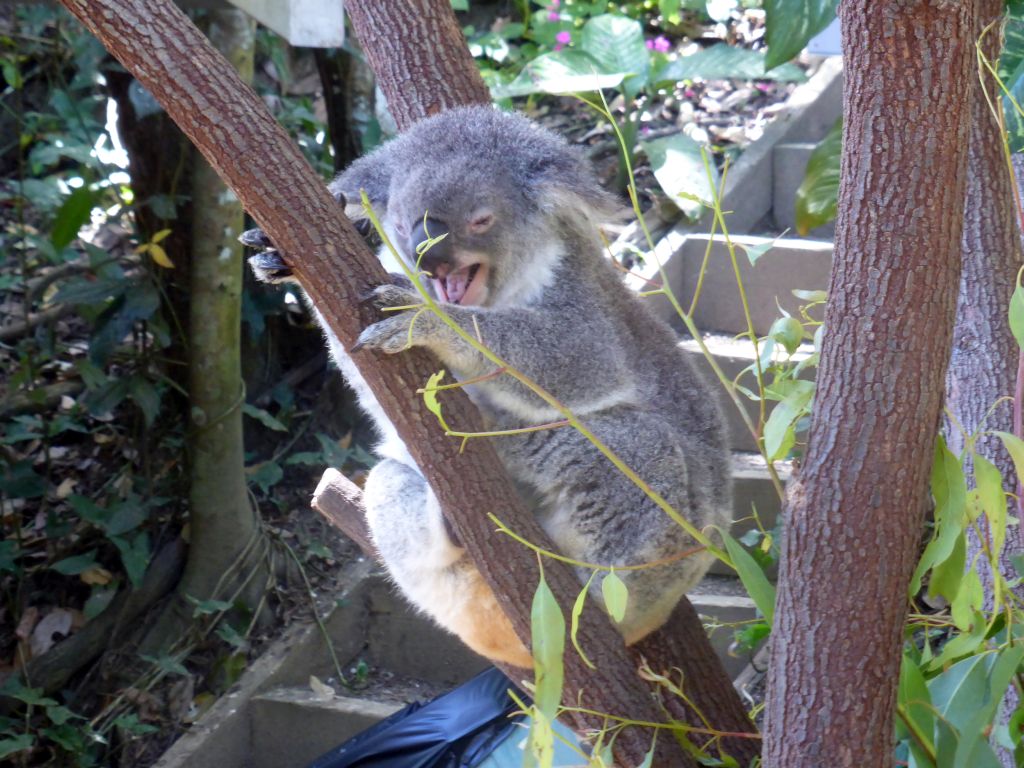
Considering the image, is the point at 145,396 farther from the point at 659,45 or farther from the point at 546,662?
the point at 659,45

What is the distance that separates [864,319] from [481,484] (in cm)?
56

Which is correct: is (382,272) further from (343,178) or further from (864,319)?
(343,178)

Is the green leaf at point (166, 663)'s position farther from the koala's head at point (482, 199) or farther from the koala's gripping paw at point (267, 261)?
the koala's gripping paw at point (267, 261)

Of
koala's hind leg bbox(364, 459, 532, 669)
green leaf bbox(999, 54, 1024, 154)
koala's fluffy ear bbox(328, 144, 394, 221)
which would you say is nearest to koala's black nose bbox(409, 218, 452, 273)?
koala's fluffy ear bbox(328, 144, 394, 221)

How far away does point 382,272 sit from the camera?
1.51m

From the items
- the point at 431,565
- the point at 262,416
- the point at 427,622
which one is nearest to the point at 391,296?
the point at 431,565

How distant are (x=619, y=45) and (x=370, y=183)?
104 inches

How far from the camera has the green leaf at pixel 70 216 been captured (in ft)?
10.6

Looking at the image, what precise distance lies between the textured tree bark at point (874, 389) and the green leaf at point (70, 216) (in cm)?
255

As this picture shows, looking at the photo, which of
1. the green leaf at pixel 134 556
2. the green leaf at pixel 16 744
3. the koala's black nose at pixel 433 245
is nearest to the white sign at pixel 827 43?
the koala's black nose at pixel 433 245

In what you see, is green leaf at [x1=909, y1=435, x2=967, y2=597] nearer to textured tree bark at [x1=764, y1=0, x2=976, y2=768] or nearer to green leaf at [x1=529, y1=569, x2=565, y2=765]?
textured tree bark at [x1=764, y1=0, x2=976, y2=768]

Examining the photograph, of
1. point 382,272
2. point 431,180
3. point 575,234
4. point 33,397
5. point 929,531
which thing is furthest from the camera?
point 33,397

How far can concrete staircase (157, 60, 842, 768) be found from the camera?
3336 mm

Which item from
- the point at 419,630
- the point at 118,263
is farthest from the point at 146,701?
the point at 118,263
